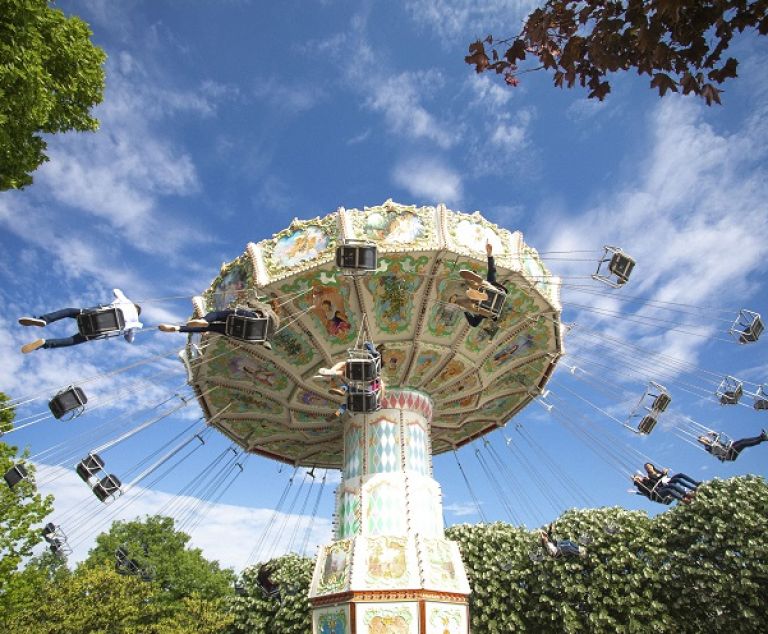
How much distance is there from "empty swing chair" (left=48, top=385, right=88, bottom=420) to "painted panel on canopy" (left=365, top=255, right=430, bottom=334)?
20.3ft

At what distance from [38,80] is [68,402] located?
21.2 feet

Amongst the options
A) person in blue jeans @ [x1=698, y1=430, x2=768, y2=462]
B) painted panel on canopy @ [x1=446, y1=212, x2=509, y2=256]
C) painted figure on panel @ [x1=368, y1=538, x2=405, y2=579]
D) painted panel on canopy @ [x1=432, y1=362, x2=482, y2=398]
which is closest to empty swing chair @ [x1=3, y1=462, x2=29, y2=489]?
painted figure on panel @ [x1=368, y1=538, x2=405, y2=579]

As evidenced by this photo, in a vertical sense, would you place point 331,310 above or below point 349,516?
above

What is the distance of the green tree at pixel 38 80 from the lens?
592 centimetres

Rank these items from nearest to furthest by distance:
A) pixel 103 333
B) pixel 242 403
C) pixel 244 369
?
pixel 103 333 → pixel 244 369 → pixel 242 403

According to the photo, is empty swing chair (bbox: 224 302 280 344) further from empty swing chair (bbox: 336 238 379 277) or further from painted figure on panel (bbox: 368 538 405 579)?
painted figure on panel (bbox: 368 538 405 579)

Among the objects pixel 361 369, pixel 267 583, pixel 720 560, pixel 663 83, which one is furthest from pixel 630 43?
pixel 267 583

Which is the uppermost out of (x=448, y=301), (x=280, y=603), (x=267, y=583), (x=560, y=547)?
(x=448, y=301)

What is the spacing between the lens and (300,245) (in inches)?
A: 502

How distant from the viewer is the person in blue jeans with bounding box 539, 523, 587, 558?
1770 cm

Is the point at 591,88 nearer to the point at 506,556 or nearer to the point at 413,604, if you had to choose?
the point at 413,604

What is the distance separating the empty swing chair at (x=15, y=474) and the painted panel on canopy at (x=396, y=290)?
845 centimetres

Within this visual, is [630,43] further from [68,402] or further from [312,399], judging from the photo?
[312,399]

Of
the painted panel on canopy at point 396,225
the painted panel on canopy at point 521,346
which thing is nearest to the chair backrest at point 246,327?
the painted panel on canopy at point 396,225
